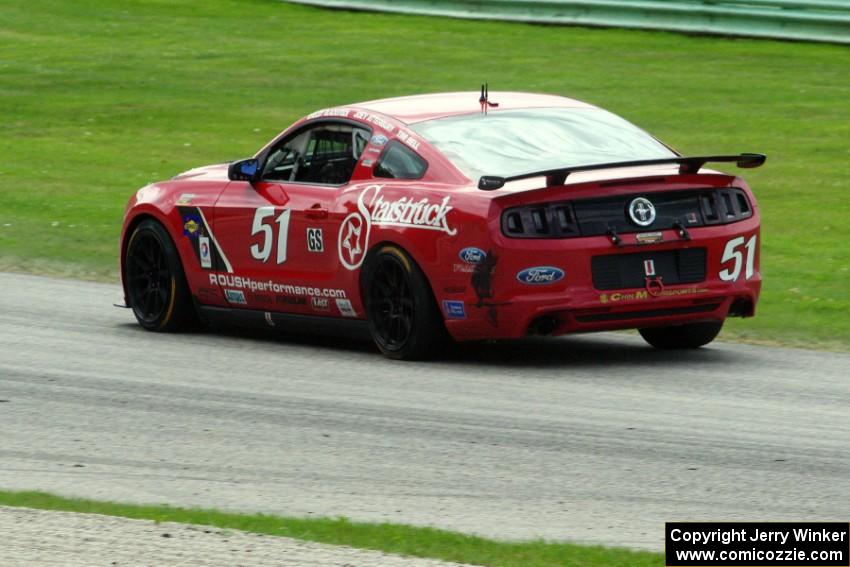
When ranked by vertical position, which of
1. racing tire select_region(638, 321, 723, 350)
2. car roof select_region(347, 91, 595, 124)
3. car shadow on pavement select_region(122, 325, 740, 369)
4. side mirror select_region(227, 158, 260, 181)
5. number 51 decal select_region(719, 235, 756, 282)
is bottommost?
car shadow on pavement select_region(122, 325, 740, 369)

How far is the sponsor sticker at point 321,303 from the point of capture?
10516mm

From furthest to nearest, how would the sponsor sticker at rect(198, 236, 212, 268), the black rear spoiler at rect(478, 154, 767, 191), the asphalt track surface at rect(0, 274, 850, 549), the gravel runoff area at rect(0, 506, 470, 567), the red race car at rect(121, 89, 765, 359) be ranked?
the sponsor sticker at rect(198, 236, 212, 268) → the red race car at rect(121, 89, 765, 359) → the black rear spoiler at rect(478, 154, 767, 191) → the asphalt track surface at rect(0, 274, 850, 549) → the gravel runoff area at rect(0, 506, 470, 567)

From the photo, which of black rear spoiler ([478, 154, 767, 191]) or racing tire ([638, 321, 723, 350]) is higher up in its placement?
black rear spoiler ([478, 154, 767, 191])

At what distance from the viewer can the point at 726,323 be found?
1156 cm

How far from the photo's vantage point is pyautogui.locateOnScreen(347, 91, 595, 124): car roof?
10562mm

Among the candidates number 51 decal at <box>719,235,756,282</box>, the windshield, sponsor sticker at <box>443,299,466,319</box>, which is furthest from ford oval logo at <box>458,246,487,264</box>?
number 51 decal at <box>719,235,756,282</box>

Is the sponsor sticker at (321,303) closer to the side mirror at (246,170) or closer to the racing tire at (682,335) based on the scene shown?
the side mirror at (246,170)

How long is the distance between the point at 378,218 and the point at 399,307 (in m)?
0.51

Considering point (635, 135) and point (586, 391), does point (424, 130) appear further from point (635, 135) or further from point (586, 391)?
point (586, 391)

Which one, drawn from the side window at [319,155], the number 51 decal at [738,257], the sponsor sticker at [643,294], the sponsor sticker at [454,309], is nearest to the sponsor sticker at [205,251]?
the side window at [319,155]

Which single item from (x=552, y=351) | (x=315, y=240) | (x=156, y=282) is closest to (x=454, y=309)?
(x=552, y=351)

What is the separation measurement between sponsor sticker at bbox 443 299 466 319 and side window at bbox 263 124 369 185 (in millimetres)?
1274

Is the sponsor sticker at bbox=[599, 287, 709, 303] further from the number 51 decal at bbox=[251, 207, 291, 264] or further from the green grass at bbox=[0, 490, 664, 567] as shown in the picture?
the green grass at bbox=[0, 490, 664, 567]

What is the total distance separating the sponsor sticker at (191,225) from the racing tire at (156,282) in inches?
7.9
